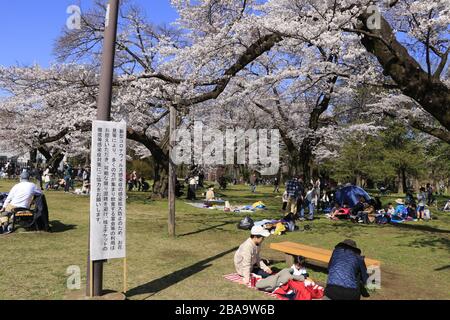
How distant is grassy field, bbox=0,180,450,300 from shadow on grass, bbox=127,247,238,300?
0.01m

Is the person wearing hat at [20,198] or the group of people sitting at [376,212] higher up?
the person wearing hat at [20,198]

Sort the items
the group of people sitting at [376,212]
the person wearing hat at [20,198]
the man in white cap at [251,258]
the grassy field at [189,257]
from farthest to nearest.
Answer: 1. the group of people sitting at [376,212]
2. the person wearing hat at [20,198]
3. the man in white cap at [251,258]
4. the grassy field at [189,257]

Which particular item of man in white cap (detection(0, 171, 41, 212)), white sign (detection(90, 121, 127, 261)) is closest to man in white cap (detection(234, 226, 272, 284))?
white sign (detection(90, 121, 127, 261))

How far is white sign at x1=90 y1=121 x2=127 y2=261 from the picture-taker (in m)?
5.02

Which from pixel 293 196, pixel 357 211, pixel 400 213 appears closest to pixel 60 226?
pixel 293 196

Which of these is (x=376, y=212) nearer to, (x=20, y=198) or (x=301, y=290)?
(x=301, y=290)

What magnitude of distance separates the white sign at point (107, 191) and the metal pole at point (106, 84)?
130mm

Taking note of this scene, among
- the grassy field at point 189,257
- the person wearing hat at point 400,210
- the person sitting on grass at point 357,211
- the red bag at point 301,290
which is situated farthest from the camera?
the person wearing hat at point 400,210

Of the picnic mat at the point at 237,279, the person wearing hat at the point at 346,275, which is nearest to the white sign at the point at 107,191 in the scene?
the picnic mat at the point at 237,279

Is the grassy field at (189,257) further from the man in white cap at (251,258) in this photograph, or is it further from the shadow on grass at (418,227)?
the man in white cap at (251,258)

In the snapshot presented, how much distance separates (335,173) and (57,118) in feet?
92.8

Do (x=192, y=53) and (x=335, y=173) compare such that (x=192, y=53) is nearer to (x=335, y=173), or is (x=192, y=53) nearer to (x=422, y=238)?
(x=422, y=238)

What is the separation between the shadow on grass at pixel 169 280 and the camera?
5.65m

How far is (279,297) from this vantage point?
221 inches
